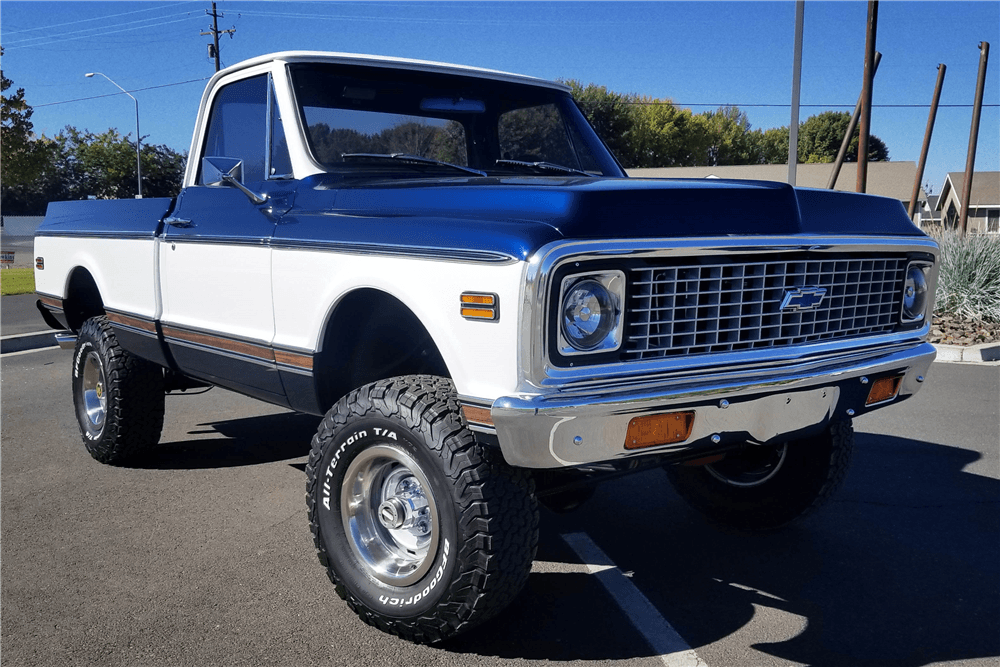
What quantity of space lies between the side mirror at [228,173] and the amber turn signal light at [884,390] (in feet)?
8.42

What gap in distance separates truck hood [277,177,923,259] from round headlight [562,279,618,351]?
167 millimetres

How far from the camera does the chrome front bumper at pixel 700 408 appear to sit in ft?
8.23

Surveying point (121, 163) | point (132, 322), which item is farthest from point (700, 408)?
point (121, 163)

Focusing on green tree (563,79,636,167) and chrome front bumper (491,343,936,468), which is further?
green tree (563,79,636,167)

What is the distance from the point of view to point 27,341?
34.7ft

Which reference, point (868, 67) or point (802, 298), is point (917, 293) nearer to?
point (802, 298)

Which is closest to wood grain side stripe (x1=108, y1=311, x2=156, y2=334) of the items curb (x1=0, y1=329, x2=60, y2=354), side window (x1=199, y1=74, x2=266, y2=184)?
side window (x1=199, y1=74, x2=266, y2=184)

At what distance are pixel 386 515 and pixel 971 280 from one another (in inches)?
430

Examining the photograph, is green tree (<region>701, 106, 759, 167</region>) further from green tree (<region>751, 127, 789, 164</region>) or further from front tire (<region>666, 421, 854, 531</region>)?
front tire (<region>666, 421, 854, 531</region>)

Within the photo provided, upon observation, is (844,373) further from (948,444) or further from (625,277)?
(948,444)

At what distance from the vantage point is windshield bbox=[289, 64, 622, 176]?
153 inches

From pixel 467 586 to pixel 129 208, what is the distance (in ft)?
10.5

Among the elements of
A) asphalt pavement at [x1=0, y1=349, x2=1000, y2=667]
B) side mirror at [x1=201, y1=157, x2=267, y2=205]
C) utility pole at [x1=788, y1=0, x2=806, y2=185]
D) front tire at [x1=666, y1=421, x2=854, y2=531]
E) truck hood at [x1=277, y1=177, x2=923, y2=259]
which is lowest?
asphalt pavement at [x1=0, y1=349, x2=1000, y2=667]

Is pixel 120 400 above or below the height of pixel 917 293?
below
